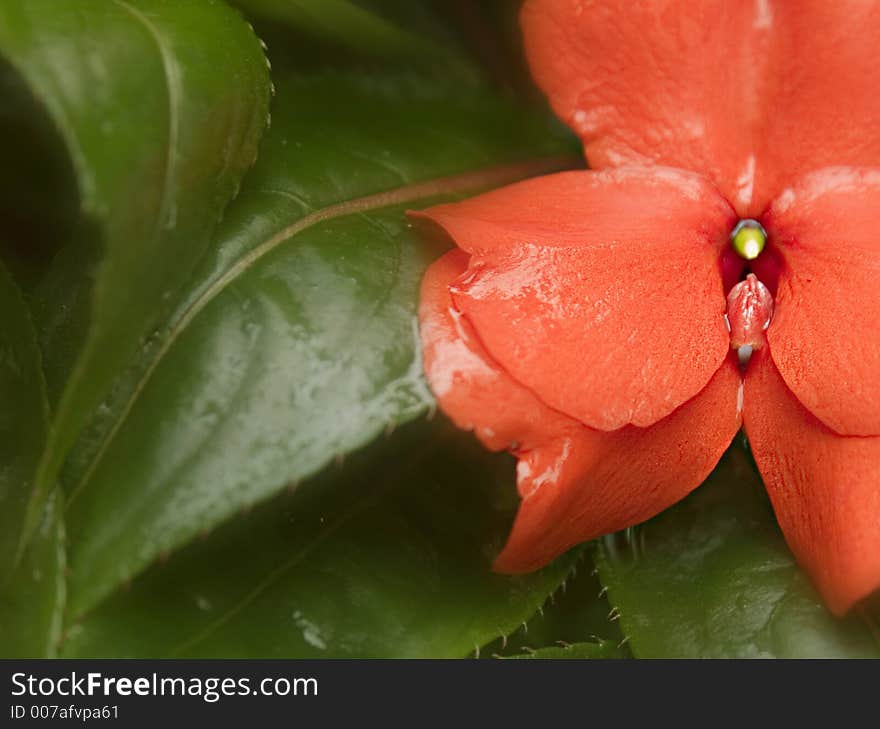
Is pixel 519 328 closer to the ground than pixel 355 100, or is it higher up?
closer to the ground

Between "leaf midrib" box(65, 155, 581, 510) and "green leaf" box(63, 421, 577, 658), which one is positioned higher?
"leaf midrib" box(65, 155, 581, 510)

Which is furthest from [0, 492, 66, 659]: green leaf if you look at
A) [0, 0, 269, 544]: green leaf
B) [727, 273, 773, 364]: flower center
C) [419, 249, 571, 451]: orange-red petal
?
[727, 273, 773, 364]: flower center

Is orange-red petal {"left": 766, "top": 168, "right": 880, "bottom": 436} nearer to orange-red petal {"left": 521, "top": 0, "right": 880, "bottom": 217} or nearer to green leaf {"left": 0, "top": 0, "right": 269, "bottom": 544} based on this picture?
orange-red petal {"left": 521, "top": 0, "right": 880, "bottom": 217}

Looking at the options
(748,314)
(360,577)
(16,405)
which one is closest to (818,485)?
(748,314)

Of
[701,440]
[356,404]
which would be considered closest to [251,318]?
[356,404]

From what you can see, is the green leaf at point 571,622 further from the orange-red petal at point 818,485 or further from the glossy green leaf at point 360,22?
the glossy green leaf at point 360,22

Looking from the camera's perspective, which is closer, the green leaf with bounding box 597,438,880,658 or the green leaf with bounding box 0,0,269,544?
the green leaf with bounding box 0,0,269,544
